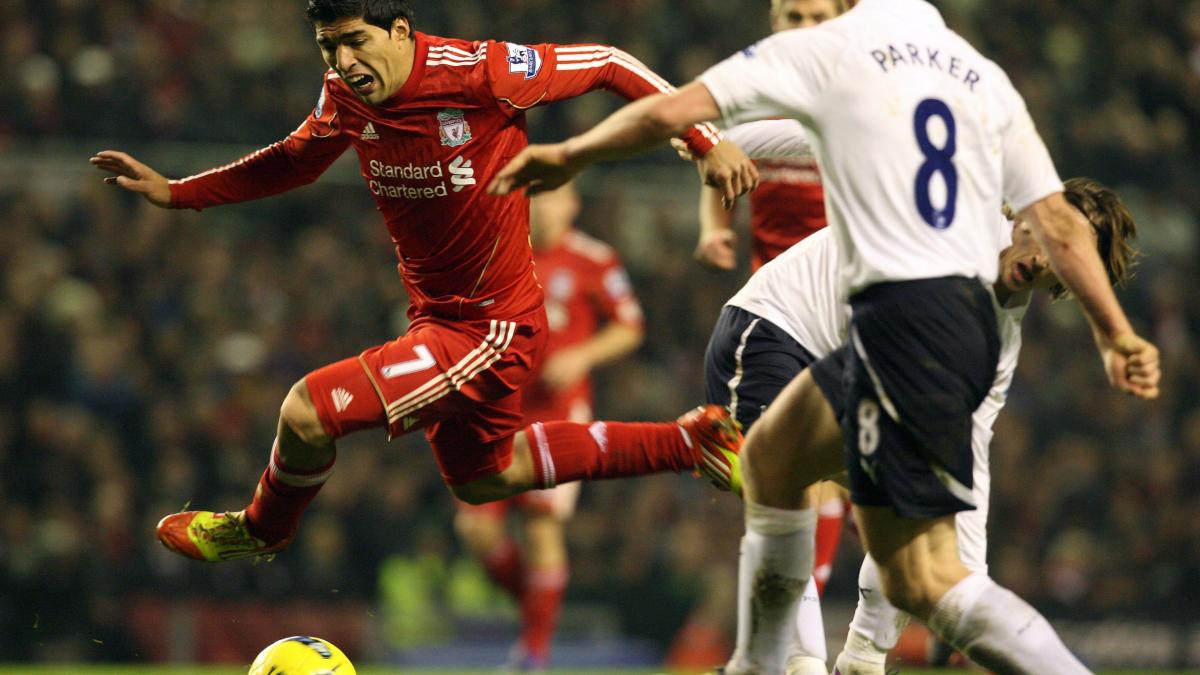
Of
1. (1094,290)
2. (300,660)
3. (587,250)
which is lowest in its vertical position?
(300,660)

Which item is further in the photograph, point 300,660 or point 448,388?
point 448,388

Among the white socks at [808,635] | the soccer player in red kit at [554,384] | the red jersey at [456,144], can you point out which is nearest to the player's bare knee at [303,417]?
the red jersey at [456,144]

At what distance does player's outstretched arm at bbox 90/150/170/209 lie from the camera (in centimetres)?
534

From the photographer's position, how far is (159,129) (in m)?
11.2

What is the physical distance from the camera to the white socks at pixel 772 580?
4.17 meters

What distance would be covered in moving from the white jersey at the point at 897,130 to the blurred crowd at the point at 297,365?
6.69 metres

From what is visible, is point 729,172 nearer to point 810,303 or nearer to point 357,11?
point 810,303

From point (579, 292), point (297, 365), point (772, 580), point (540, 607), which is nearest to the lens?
point (772, 580)

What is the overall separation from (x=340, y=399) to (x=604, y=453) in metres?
1.09

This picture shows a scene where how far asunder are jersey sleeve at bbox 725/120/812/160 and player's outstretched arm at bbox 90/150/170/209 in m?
2.02

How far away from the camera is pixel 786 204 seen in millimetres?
6164

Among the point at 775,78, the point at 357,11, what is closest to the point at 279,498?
the point at 357,11

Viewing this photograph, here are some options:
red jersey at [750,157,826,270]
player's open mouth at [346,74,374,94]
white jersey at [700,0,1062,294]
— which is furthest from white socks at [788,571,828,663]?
player's open mouth at [346,74,374,94]

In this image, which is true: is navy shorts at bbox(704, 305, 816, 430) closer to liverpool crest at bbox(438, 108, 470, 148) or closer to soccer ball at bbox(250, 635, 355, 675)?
liverpool crest at bbox(438, 108, 470, 148)
